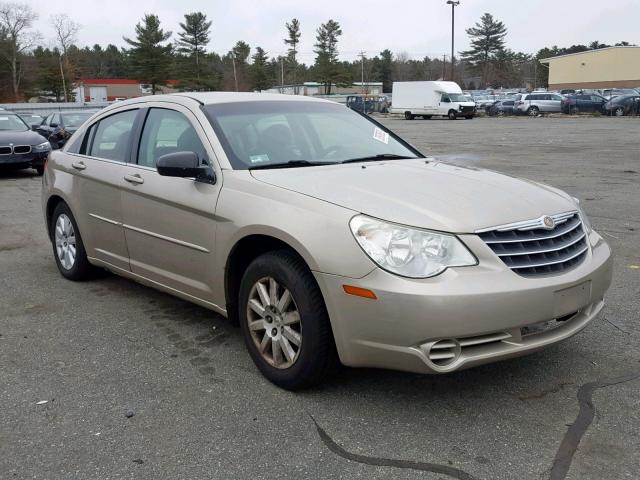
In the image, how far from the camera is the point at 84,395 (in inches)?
142

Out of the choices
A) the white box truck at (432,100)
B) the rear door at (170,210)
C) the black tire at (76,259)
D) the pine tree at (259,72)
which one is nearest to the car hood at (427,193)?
the rear door at (170,210)

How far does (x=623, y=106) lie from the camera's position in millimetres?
40656

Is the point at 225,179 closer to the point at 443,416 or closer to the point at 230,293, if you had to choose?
the point at 230,293

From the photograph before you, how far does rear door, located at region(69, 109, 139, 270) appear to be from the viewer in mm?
4887

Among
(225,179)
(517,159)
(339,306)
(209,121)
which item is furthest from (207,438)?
(517,159)

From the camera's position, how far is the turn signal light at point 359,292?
307cm

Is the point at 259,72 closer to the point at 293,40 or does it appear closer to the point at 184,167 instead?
the point at 293,40

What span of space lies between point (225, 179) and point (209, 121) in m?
0.55

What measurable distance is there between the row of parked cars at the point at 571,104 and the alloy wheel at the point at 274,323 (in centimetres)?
4179

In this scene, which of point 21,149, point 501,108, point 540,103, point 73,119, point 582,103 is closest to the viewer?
point 21,149

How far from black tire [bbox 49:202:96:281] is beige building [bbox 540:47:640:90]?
278 ft

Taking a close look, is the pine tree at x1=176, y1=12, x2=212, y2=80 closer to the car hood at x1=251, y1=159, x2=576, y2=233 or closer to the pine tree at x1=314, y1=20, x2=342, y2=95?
the pine tree at x1=314, y1=20, x2=342, y2=95

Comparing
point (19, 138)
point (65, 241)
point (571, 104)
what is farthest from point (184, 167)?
point (571, 104)

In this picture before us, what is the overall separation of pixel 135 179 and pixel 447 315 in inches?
101
